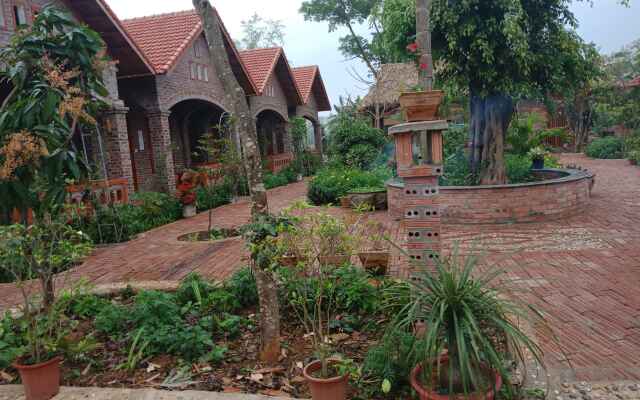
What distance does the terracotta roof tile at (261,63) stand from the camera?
18812mm

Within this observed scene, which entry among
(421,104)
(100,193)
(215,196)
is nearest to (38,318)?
(421,104)

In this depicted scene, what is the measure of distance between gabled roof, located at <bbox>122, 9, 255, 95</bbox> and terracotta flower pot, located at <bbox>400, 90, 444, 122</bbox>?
32.8 ft

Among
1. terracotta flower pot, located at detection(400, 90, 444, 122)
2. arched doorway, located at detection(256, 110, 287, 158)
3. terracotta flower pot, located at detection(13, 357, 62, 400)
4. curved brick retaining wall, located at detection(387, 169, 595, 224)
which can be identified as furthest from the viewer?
arched doorway, located at detection(256, 110, 287, 158)

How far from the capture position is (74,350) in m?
3.77

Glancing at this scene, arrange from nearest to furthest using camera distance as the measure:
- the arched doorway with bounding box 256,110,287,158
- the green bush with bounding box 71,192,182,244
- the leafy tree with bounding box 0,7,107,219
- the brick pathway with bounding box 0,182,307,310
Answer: the leafy tree with bounding box 0,7,107,219 < the brick pathway with bounding box 0,182,307,310 < the green bush with bounding box 71,192,182,244 < the arched doorway with bounding box 256,110,287,158

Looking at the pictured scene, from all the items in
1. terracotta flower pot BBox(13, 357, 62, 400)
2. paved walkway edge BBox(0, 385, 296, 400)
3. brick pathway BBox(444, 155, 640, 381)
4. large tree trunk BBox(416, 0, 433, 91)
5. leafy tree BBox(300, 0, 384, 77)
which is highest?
leafy tree BBox(300, 0, 384, 77)

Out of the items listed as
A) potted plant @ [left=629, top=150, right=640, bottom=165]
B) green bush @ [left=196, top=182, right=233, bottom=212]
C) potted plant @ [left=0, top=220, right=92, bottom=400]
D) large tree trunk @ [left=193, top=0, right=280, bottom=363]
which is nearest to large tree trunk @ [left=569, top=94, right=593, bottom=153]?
potted plant @ [left=629, top=150, right=640, bottom=165]

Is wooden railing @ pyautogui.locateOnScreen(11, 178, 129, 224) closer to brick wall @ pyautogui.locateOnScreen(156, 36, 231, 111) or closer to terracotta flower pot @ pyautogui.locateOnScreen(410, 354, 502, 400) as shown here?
brick wall @ pyautogui.locateOnScreen(156, 36, 231, 111)

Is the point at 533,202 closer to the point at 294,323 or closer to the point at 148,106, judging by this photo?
the point at 294,323

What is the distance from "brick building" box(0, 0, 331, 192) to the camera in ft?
35.2

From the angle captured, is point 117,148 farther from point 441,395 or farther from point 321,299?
point 441,395

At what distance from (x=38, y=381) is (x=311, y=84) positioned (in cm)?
2203

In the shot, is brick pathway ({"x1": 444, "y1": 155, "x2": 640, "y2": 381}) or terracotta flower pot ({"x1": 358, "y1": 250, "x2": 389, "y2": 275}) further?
terracotta flower pot ({"x1": 358, "y1": 250, "x2": 389, "y2": 275})

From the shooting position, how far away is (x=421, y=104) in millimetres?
3592
